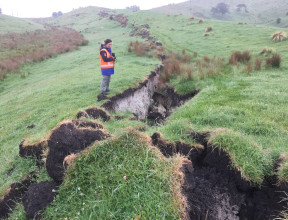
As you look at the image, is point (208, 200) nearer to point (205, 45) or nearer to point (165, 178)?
point (165, 178)

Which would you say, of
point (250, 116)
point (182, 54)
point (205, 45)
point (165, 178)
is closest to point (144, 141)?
point (165, 178)

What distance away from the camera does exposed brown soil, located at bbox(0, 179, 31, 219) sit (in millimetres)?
4117

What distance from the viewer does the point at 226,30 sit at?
2453cm

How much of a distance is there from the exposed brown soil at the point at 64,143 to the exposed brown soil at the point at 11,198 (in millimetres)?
968

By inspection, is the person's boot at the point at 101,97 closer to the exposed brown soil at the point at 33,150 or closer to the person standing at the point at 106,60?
the person standing at the point at 106,60

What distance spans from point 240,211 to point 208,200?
802mm

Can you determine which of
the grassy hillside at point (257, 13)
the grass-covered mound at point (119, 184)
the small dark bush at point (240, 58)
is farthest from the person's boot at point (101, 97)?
the grassy hillside at point (257, 13)

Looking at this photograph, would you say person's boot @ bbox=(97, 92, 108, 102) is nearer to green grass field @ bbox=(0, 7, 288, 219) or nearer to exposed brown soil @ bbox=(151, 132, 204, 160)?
green grass field @ bbox=(0, 7, 288, 219)

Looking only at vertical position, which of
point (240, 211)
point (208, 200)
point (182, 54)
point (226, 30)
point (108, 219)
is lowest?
point (240, 211)

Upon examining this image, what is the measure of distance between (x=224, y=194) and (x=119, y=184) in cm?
225

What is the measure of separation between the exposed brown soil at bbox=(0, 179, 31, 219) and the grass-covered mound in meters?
1.48

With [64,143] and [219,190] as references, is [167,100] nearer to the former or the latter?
[219,190]

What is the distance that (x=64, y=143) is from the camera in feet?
14.0

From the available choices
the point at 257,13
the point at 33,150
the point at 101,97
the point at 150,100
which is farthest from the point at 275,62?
the point at 257,13
